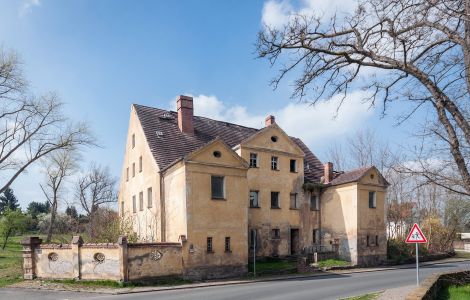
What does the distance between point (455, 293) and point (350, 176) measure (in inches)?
739

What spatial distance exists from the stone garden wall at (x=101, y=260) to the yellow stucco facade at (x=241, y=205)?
4.72ft

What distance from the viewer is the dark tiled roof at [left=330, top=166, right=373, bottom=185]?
31033 millimetres

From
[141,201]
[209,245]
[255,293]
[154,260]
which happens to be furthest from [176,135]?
[255,293]

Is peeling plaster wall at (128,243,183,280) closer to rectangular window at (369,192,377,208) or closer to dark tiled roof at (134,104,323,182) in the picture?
dark tiled roof at (134,104,323,182)

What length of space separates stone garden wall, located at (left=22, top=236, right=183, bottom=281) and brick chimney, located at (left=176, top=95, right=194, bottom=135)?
10.7 m

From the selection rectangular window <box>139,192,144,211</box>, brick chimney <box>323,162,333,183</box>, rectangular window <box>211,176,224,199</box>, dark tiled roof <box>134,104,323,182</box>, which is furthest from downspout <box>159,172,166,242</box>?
brick chimney <box>323,162,333,183</box>

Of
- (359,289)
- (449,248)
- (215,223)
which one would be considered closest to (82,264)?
(215,223)

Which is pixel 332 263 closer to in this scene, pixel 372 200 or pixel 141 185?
pixel 372 200

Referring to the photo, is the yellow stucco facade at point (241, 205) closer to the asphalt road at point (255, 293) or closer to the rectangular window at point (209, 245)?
the rectangular window at point (209, 245)

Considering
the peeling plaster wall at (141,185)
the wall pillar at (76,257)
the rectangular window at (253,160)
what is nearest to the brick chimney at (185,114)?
the peeling plaster wall at (141,185)

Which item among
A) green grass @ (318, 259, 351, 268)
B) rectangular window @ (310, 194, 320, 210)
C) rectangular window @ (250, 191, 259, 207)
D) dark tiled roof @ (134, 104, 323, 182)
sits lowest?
green grass @ (318, 259, 351, 268)

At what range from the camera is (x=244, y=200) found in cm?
2495

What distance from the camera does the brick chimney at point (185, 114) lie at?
Answer: 29.9 m

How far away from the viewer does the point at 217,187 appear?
952 inches
